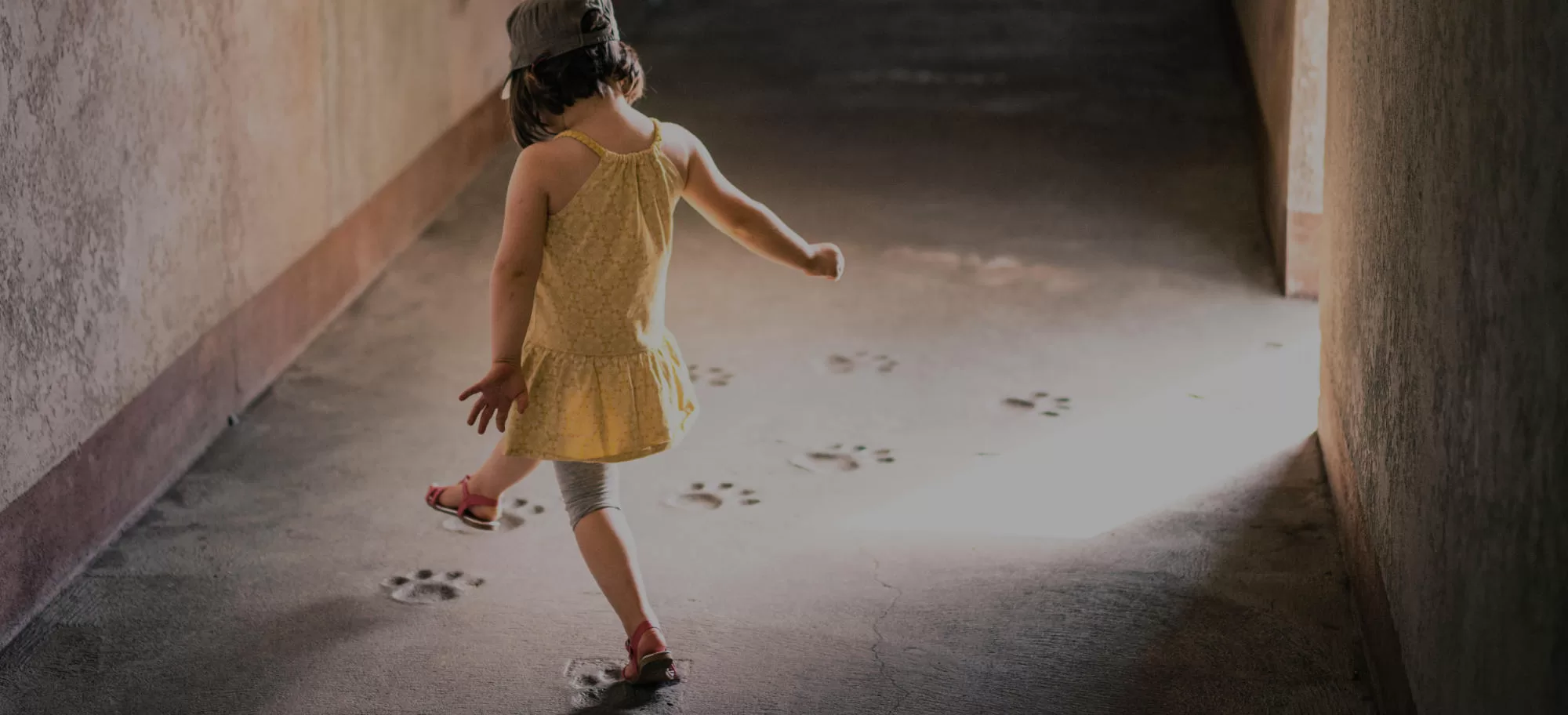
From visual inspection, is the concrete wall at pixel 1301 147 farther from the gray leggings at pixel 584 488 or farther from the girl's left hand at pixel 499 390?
the girl's left hand at pixel 499 390

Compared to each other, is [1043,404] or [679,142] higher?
[679,142]

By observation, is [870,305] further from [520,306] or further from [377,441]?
[520,306]

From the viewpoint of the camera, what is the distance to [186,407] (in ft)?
11.6

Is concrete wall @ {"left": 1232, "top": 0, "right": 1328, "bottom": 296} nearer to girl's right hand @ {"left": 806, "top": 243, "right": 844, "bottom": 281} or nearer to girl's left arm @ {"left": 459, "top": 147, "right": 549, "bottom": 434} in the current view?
girl's right hand @ {"left": 806, "top": 243, "right": 844, "bottom": 281}

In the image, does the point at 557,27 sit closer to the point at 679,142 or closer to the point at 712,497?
the point at 679,142

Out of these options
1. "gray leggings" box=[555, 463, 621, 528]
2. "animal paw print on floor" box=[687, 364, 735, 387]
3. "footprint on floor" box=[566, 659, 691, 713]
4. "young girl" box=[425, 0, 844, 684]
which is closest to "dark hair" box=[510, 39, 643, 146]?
"young girl" box=[425, 0, 844, 684]

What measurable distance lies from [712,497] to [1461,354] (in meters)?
1.80

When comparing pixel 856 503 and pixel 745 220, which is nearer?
pixel 745 220

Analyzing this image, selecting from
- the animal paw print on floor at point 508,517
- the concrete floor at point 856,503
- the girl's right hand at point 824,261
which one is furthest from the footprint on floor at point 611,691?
the girl's right hand at point 824,261

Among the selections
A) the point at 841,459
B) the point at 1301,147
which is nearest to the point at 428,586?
the point at 841,459

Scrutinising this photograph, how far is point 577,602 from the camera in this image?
2.93m

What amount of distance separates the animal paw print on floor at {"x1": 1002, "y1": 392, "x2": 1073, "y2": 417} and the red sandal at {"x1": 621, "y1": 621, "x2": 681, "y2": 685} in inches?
60.2

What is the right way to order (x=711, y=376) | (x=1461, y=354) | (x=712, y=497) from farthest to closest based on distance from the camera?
(x=711, y=376), (x=712, y=497), (x=1461, y=354)

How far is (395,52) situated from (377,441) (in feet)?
5.80
